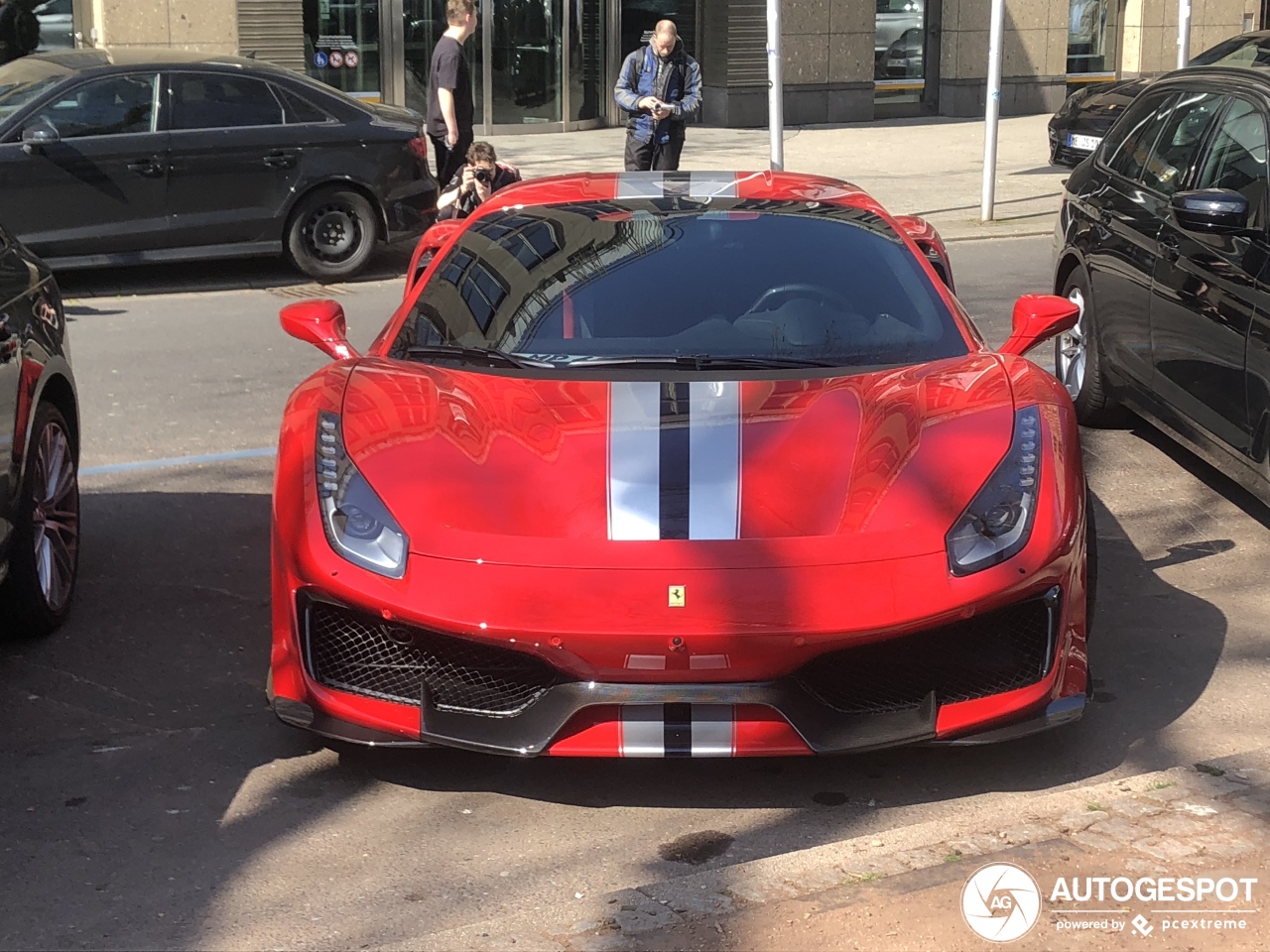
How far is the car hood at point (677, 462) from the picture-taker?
4012 millimetres

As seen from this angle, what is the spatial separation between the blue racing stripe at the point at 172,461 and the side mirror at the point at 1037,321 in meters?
3.60

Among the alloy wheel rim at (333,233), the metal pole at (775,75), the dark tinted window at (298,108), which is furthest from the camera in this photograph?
the metal pole at (775,75)

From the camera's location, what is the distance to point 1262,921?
3236 mm

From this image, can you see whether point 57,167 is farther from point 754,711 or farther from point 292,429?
point 754,711

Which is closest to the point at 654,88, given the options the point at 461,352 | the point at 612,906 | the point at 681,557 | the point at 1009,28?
the point at 461,352

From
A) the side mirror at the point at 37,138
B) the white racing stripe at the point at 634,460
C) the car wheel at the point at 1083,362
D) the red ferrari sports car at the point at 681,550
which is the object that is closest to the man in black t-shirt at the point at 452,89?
the side mirror at the point at 37,138

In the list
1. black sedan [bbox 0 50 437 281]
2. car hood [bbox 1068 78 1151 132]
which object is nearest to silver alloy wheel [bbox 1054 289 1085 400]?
black sedan [bbox 0 50 437 281]

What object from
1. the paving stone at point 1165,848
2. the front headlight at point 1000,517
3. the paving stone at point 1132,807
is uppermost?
the front headlight at point 1000,517

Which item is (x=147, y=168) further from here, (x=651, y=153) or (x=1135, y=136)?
(x=1135, y=136)

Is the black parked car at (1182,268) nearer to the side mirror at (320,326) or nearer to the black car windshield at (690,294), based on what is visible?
the black car windshield at (690,294)

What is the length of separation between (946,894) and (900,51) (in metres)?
22.3

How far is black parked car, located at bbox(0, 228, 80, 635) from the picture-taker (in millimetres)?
5043

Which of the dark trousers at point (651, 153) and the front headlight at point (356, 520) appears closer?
the front headlight at point (356, 520)

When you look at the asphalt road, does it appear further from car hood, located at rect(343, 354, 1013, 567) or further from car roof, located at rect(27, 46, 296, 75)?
car roof, located at rect(27, 46, 296, 75)
